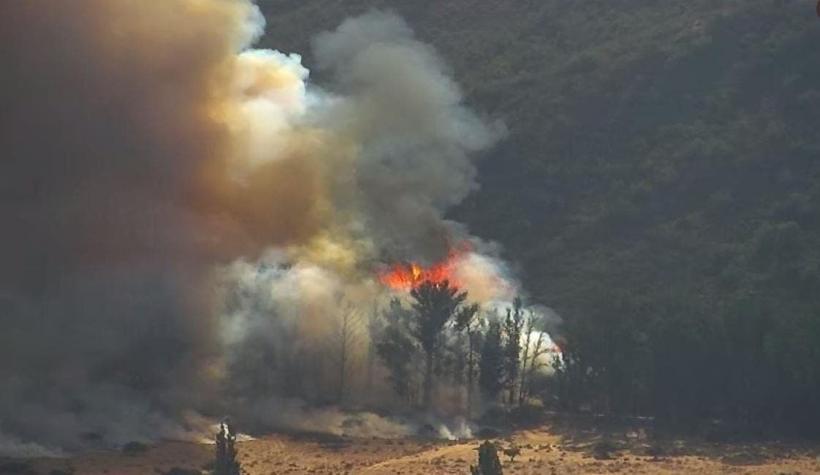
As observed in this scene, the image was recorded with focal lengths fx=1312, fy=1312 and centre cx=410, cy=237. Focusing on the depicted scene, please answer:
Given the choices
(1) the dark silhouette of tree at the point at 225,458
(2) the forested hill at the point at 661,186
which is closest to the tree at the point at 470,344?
(2) the forested hill at the point at 661,186

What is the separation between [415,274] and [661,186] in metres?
32.2

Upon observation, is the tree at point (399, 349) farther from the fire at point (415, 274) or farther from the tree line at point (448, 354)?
the fire at point (415, 274)

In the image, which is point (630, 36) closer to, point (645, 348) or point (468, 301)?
point (468, 301)

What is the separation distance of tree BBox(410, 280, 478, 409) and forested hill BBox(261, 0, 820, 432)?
8360 millimetres

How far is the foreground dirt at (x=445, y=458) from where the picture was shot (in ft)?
210

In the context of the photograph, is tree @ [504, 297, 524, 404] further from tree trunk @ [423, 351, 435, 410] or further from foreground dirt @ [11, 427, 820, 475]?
foreground dirt @ [11, 427, 820, 475]

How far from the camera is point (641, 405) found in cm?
8125

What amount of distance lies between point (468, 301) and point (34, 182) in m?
34.0

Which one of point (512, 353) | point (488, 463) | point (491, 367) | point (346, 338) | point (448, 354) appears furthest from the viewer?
point (448, 354)

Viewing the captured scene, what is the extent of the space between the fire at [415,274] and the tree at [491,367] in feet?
30.0

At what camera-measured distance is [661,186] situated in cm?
11906

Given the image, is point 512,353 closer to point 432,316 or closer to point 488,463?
point 432,316

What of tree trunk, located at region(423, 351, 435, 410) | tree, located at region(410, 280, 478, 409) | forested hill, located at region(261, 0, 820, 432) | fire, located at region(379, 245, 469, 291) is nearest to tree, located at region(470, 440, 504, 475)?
tree trunk, located at region(423, 351, 435, 410)

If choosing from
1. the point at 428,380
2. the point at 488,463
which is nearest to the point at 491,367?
the point at 428,380
